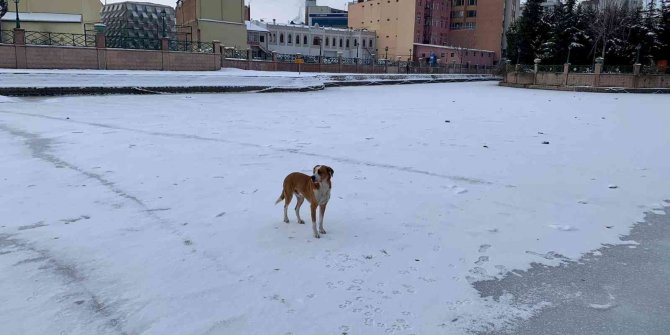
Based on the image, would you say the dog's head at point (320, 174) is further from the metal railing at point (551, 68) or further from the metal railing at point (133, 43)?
the metal railing at point (551, 68)

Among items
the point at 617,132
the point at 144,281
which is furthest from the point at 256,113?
the point at 144,281

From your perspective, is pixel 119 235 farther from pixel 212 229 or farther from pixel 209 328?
pixel 209 328

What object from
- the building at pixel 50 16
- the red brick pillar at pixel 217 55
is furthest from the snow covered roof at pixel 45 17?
the red brick pillar at pixel 217 55

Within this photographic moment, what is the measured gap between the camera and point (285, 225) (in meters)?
5.43

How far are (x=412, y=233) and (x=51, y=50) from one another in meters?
29.0

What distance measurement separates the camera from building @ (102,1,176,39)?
4069 cm

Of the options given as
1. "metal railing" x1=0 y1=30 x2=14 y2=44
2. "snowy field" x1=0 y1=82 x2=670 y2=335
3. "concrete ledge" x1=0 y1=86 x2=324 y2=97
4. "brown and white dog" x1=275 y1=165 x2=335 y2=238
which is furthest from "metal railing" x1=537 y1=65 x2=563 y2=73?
"brown and white dog" x1=275 y1=165 x2=335 y2=238

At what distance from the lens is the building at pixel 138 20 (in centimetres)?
4069

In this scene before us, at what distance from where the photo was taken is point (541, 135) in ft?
42.6

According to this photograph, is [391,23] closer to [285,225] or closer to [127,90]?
[127,90]

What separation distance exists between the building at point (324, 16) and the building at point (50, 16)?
216 feet

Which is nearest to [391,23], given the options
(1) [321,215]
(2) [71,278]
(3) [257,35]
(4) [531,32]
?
(3) [257,35]

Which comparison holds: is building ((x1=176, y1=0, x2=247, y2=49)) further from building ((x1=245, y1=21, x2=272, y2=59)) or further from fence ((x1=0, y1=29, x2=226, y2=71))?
building ((x1=245, y1=21, x2=272, y2=59))

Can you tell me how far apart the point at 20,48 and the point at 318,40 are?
182ft
